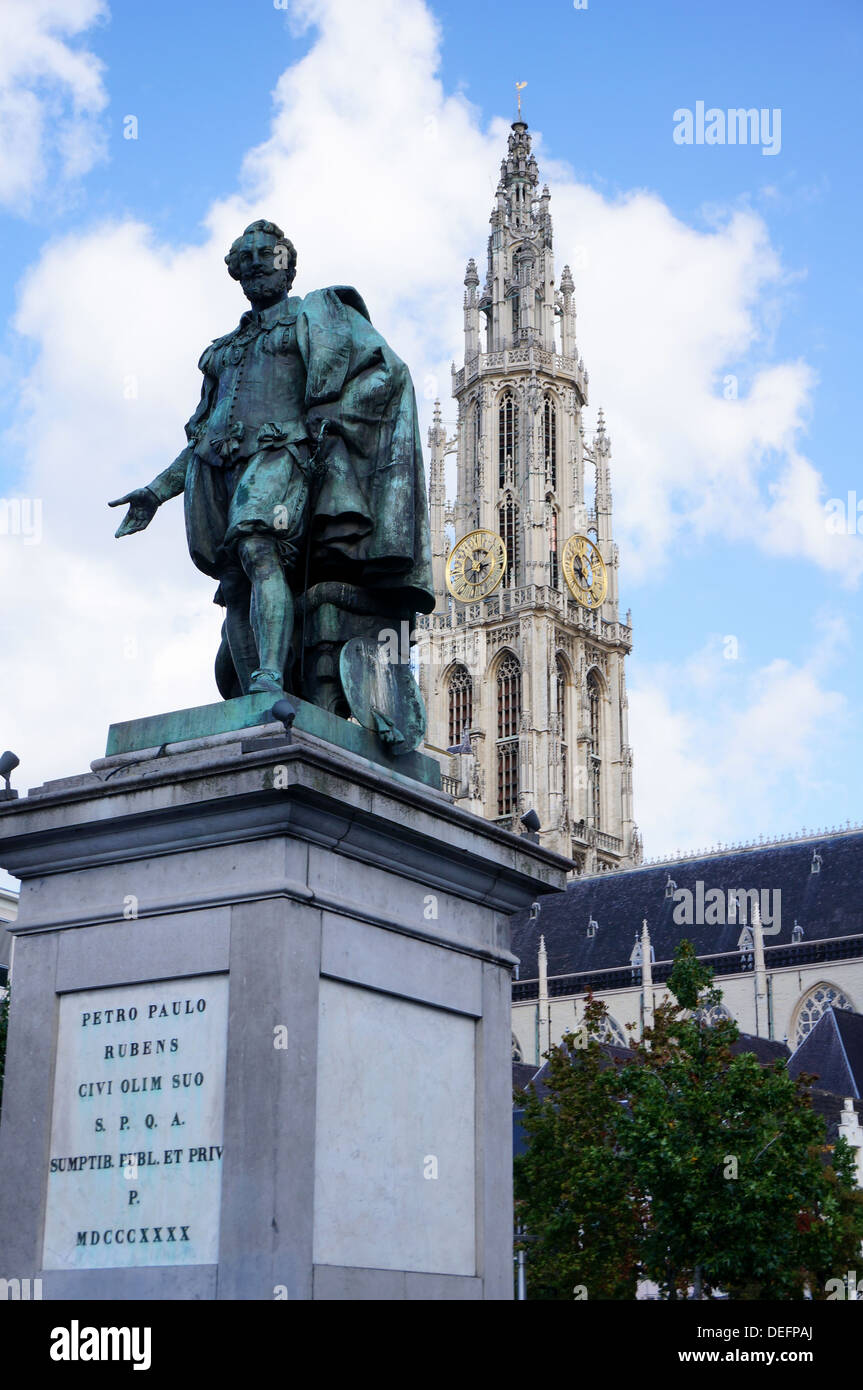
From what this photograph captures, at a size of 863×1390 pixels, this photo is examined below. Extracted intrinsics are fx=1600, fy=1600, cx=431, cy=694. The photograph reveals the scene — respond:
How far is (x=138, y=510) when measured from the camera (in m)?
7.09

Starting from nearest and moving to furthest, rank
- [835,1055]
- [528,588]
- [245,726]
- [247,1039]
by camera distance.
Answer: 1. [247,1039]
2. [245,726]
3. [835,1055]
4. [528,588]

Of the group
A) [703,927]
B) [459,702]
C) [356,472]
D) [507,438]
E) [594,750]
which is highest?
[507,438]

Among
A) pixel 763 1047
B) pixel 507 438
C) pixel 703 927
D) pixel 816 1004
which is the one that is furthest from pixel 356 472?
pixel 507 438

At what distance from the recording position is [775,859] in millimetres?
71188

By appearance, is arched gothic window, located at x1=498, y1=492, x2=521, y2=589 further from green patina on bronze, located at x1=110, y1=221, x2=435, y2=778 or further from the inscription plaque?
the inscription plaque

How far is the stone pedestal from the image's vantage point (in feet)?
18.0

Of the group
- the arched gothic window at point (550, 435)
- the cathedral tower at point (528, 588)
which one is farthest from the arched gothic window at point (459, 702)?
the arched gothic window at point (550, 435)

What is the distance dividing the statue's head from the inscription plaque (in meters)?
3.10

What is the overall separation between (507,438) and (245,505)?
100m

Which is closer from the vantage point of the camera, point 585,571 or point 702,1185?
point 702,1185

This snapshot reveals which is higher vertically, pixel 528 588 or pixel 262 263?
pixel 528 588

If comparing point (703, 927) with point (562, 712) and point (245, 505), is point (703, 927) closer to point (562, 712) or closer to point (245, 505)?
Result: point (562, 712)
